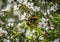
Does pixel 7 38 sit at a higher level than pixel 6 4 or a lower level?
lower

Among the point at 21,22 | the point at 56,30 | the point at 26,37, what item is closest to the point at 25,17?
the point at 21,22

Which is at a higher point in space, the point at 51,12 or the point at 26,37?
the point at 51,12

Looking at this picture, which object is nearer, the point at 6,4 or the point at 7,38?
the point at 7,38

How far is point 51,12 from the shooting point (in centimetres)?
186

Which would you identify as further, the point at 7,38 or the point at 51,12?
the point at 51,12

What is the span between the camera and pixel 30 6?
186 cm

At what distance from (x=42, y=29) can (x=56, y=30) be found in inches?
5.4

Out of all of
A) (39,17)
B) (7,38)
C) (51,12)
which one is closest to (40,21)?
(39,17)

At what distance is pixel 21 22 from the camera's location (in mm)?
1811

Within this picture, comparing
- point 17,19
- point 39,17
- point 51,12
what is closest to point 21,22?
point 17,19

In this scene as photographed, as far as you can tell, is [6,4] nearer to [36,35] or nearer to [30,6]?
[30,6]

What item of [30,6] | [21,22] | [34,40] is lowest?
[34,40]

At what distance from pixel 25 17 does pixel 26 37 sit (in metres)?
0.20

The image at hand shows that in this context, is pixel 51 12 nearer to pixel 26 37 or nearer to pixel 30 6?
pixel 30 6
